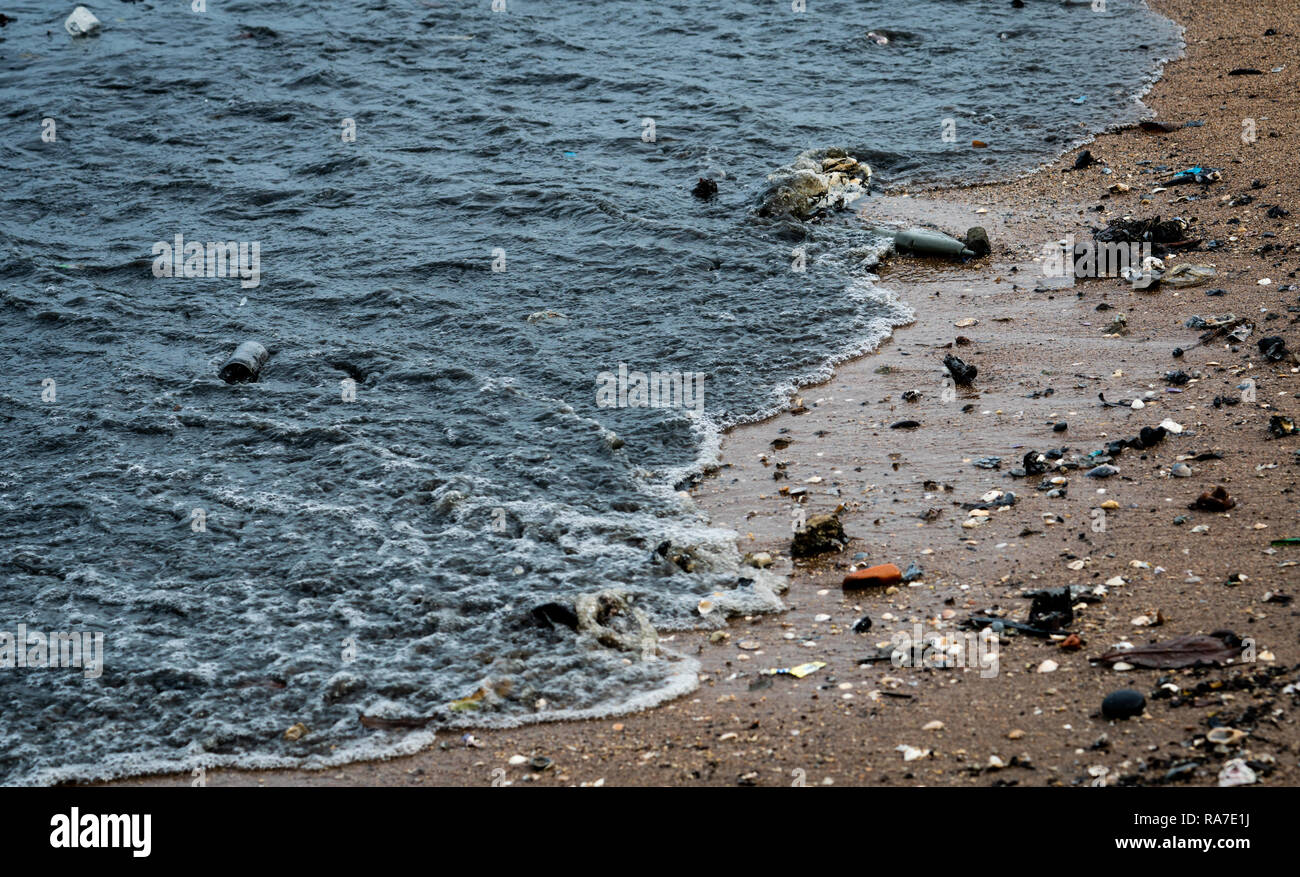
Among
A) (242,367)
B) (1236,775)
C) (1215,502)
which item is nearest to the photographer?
(1236,775)

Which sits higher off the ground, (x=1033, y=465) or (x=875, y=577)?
(x=1033, y=465)

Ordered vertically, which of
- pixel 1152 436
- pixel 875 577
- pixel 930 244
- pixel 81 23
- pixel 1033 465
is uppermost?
pixel 81 23

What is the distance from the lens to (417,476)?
630 cm

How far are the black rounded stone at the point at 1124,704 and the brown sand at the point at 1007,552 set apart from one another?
4 centimetres

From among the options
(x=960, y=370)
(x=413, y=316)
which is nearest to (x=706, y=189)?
(x=413, y=316)

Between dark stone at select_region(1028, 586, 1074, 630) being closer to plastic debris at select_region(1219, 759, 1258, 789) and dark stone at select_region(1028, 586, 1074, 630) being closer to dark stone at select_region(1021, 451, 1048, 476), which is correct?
plastic debris at select_region(1219, 759, 1258, 789)

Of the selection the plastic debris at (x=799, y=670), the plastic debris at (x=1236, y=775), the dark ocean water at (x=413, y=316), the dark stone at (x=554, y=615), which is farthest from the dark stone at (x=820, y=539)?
the plastic debris at (x=1236, y=775)

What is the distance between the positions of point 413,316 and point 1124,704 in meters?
6.03

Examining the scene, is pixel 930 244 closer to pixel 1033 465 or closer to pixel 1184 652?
pixel 1033 465

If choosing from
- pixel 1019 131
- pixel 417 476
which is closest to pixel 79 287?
pixel 417 476

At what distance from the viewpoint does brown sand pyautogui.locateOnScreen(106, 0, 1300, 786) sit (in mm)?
3902

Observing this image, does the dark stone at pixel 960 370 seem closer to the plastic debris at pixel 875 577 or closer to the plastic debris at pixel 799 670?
the plastic debris at pixel 875 577

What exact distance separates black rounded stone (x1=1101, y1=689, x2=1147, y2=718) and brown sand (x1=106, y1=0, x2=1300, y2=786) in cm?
4

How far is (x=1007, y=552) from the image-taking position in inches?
200
